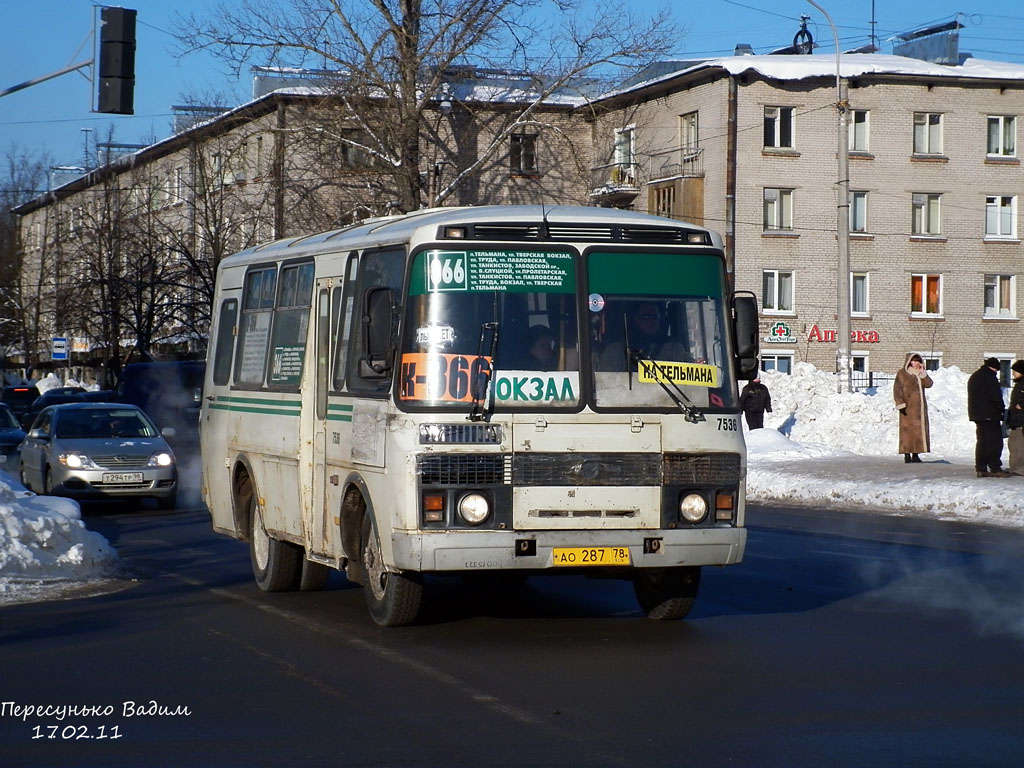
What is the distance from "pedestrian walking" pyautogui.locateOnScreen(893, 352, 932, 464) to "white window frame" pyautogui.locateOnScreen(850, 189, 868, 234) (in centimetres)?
2833

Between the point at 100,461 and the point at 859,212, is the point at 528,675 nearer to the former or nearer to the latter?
the point at 100,461

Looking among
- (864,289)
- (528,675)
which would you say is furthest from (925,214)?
(528,675)

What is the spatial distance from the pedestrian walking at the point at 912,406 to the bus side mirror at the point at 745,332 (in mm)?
18629

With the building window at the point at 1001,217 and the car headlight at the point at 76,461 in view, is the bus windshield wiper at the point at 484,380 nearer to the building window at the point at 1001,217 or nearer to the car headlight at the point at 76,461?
the car headlight at the point at 76,461

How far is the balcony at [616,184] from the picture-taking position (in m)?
58.6

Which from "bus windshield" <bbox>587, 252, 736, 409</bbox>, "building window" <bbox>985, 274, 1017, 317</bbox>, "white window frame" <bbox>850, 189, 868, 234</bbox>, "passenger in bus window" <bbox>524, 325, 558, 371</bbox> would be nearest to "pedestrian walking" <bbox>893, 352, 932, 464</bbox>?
"bus windshield" <bbox>587, 252, 736, 409</bbox>

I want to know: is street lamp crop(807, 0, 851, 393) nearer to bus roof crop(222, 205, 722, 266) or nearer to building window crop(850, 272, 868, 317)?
building window crop(850, 272, 868, 317)

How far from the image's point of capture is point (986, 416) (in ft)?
78.4

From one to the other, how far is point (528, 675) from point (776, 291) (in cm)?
4784

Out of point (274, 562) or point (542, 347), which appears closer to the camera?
point (542, 347)

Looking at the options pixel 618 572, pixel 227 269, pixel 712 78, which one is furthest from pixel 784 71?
pixel 618 572

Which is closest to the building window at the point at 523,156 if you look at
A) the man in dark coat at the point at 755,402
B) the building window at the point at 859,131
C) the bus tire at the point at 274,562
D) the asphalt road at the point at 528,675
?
the building window at the point at 859,131

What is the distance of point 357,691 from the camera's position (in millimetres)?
8078

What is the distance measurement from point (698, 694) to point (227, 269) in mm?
7568
